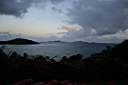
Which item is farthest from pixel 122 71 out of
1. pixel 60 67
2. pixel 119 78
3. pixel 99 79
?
pixel 60 67

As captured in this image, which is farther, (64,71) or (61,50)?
(61,50)

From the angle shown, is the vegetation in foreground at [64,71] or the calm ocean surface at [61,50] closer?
the vegetation in foreground at [64,71]

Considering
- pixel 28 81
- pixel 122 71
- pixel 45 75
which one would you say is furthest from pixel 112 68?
pixel 28 81

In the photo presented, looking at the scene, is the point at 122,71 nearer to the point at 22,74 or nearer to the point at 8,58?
the point at 22,74

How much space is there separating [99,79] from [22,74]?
11.7 feet

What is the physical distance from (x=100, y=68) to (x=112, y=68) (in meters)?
0.57

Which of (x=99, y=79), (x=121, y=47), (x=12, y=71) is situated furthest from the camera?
(x=121, y=47)

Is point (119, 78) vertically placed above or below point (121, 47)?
below

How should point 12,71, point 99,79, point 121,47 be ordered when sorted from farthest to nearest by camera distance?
point 121,47
point 99,79
point 12,71

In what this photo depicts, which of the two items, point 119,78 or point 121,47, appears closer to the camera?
point 119,78

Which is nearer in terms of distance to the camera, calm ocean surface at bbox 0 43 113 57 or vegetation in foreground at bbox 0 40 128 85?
vegetation in foreground at bbox 0 40 128 85

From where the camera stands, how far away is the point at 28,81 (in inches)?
294

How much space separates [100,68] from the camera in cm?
1285

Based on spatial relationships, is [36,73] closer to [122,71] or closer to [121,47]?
[122,71]
